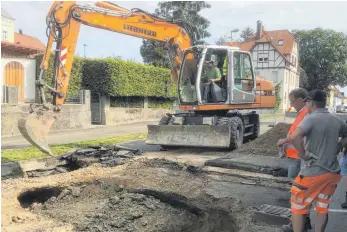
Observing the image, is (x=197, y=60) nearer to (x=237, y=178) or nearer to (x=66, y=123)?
(x=237, y=178)

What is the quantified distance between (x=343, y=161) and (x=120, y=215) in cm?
340

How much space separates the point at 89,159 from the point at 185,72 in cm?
420

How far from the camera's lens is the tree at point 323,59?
62.5m

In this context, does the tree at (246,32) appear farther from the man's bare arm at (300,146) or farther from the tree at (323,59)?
the man's bare arm at (300,146)

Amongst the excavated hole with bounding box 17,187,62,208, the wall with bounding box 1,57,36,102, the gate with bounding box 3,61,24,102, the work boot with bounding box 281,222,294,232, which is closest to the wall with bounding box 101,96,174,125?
the wall with bounding box 1,57,36,102

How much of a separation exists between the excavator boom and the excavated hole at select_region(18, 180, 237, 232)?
1904 millimetres

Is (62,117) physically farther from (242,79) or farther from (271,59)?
(271,59)

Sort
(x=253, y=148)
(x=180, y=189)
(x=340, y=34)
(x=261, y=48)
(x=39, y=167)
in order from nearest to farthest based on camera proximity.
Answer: (x=180, y=189)
(x=39, y=167)
(x=253, y=148)
(x=261, y=48)
(x=340, y=34)

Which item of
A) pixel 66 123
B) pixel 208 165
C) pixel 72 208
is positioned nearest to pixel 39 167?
pixel 72 208

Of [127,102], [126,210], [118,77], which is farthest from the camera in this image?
[127,102]

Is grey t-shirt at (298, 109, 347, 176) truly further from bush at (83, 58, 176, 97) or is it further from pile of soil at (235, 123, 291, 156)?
bush at (83, 58, 176, 97)

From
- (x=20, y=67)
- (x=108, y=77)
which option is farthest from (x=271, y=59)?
(x=20, y=67)

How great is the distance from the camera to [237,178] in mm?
7480

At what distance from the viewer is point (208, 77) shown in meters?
11.1
